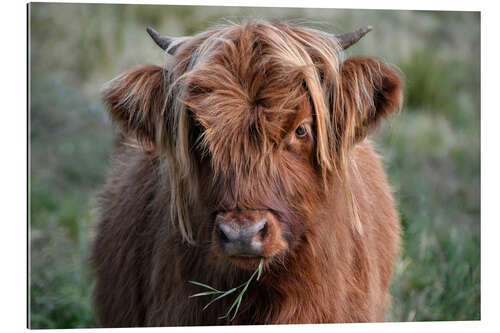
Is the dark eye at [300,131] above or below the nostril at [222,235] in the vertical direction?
above

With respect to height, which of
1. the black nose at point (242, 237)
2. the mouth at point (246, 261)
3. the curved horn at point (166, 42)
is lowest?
the mouth at point (246, 261)

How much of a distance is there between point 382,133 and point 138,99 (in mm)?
2978

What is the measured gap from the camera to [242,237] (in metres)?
2.76

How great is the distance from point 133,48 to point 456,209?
259 centimetres

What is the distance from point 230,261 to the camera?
9.71 feet

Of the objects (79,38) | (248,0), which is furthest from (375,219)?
(79,38)

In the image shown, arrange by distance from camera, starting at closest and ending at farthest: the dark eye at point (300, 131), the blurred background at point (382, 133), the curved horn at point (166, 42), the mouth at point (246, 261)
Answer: the mouth at point (246, 261)
the dark eye at point (300, 131)
the curved horn at point (166, 42)
the blurred background at point (382, 133)

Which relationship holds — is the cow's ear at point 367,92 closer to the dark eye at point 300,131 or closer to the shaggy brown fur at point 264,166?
the shaggy brown fur at point 264,166

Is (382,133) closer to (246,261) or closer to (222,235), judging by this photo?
(246,261)

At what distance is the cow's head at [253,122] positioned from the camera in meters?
2.90

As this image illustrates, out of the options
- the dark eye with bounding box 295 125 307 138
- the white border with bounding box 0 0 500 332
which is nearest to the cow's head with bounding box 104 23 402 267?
the dark eye with bounding box 295 125 307 138

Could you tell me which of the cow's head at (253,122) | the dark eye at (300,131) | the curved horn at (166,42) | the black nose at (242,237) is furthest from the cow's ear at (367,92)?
the curved horn at (166,42)

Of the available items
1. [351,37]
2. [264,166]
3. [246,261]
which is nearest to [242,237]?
[246,261]
